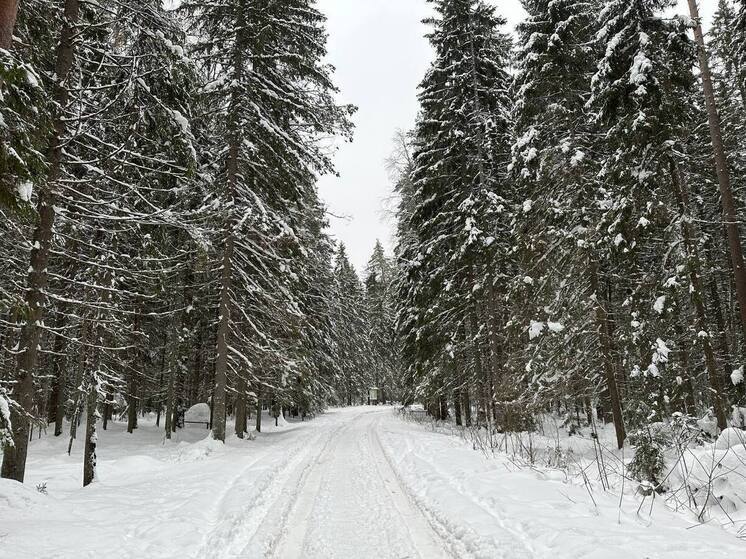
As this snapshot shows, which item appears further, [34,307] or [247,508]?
[34,307]

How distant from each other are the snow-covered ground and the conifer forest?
0.19 ft

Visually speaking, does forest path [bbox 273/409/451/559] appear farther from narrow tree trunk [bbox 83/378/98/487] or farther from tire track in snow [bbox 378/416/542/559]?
narrow tree trunk [bbox 83/378/98/487]

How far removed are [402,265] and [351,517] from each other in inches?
748

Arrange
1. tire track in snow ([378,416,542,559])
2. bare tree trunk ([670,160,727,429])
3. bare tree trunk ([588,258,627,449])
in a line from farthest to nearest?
1. bare tree trunk ([588,258,627,449])
2. bare tree trunk ([670,160,727,429])
3. tire track in snow ([378,416,542,559])

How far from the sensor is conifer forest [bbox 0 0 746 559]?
572 cm

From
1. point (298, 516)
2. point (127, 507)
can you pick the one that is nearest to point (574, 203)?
point (298, 516)

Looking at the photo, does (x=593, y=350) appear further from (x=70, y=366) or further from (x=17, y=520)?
(x=70, y=366)

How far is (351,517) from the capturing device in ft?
21.1

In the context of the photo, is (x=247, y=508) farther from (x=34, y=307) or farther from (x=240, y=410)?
(x=240, y=410)

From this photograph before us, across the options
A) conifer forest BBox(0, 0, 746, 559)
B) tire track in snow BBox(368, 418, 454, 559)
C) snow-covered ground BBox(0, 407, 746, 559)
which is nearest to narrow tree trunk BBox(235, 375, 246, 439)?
conifer forest BBox(0, 0, 746, 559)

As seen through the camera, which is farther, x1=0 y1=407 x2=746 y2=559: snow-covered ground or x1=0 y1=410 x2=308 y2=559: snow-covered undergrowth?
x1=0 y1=410 x2=308 y2=559: snow-covered undergrowth

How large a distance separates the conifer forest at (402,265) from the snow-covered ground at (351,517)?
6 cm

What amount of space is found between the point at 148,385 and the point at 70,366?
9938 mm

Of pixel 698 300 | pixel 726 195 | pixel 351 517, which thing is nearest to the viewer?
pixel 351 517
